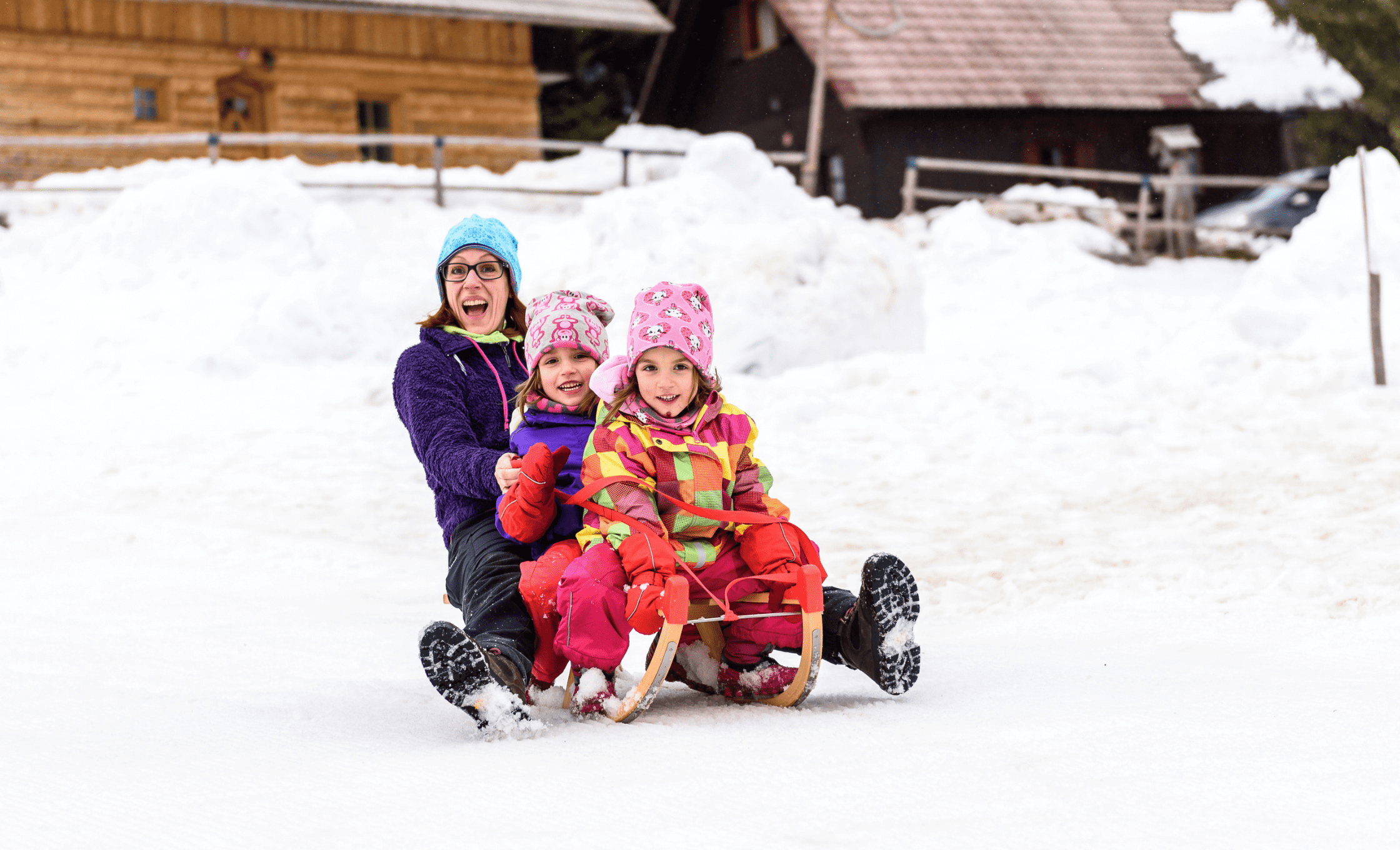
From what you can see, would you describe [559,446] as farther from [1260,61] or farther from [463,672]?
[1260,61]

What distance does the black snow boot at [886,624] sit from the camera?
2.98 m

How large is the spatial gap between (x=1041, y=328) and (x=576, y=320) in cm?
962

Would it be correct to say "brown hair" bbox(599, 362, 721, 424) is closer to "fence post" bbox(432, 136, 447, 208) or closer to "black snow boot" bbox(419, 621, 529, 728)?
"black snow boot" bbox(419, 621, 529, 728)

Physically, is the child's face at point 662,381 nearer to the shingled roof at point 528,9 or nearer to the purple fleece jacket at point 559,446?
the purple fleece jacket at point 559,446

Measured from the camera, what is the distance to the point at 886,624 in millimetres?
3012

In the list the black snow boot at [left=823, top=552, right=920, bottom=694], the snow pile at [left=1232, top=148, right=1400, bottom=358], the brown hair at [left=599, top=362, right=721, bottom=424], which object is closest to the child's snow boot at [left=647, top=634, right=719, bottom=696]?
the black snow boot at [left=823, top=552, right=920, bottom=694]

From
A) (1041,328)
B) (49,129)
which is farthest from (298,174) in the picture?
(1041,328)

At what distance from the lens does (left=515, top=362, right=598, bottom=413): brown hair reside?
3.23 m

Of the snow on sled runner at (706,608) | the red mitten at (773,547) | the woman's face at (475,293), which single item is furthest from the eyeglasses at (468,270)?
the red mitten at (773,547)

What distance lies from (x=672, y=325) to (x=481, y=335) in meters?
0.70

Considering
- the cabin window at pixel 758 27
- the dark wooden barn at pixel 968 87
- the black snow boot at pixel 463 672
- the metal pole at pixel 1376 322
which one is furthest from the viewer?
the cabin window at pixel 758 27

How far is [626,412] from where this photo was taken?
3082 millimetres

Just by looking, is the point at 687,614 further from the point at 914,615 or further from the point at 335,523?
the point at 335,523

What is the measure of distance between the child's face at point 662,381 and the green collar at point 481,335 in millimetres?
596
